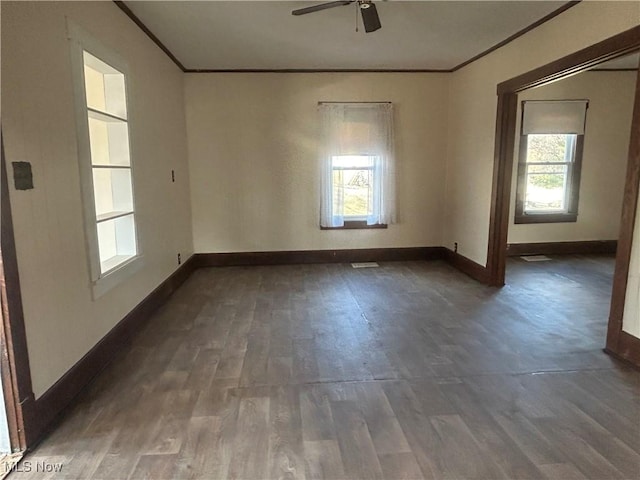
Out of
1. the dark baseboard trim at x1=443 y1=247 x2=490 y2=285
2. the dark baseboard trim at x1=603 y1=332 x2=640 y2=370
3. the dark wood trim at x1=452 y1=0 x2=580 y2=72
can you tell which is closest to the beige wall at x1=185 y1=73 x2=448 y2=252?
the dark baseboard trim at x1=443 y1=247 x2=490 y2=285

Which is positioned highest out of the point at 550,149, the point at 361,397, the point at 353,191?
the point at 550,149

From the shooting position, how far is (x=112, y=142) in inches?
128

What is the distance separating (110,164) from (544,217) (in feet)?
18.5

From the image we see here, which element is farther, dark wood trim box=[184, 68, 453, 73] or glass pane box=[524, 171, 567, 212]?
glass pane box=[524, 171, 567, 212]

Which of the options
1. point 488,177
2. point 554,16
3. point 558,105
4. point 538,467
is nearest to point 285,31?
point 554,16

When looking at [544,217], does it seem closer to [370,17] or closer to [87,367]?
[370,17]

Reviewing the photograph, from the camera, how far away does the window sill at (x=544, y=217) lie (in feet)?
19.9

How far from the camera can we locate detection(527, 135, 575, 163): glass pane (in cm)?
595

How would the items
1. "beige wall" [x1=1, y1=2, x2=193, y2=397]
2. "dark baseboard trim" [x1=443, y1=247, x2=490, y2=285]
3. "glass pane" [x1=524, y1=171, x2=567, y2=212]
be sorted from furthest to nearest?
"glass pane" [x1=524, y1=171, x2=567, y2=212]
"dark baseboard trim" [x1=443, y1=247, x2=490, y2=285]
"beige wall" [x1=1, y1=2, x2=193, y2=397]

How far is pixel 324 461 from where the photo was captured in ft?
6.08

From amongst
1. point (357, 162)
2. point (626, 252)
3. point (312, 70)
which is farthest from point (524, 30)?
point (312, 70)

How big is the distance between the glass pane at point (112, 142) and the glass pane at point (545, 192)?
5.28 metres

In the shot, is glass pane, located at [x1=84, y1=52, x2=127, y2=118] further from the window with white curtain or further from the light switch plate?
the window with white curtain

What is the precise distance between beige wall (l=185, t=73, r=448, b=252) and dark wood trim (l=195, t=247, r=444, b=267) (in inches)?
3.2
